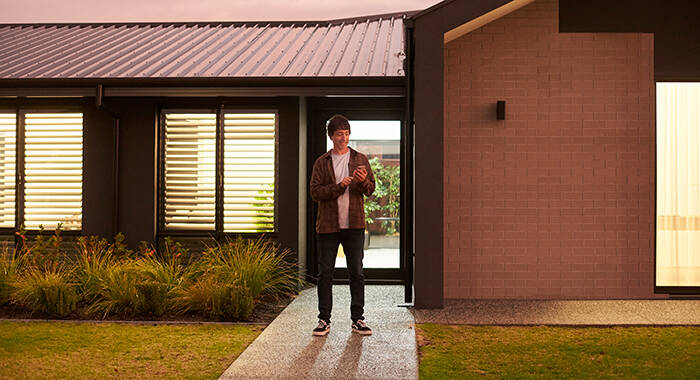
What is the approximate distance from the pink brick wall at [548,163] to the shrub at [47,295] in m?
4.32

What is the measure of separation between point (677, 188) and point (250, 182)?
551cm

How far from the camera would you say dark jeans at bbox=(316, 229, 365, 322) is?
19.1ft

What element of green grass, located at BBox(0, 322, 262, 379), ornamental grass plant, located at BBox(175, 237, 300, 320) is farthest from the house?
green grass, located at BBox(0, 322, 262, 379)

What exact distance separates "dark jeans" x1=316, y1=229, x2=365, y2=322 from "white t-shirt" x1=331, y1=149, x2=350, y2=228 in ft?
0.34

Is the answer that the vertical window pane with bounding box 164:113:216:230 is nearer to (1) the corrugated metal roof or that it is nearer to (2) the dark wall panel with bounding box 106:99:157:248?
(2) the dark wall panel with bounding box 106:99:157:248

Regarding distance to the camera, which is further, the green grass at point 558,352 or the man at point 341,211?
the man at point 341,211

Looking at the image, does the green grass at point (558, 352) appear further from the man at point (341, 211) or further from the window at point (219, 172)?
the window at point (219, 172)

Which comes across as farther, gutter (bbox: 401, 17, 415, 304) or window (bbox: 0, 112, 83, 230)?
window (bbox: 0, 112, 83, 230)

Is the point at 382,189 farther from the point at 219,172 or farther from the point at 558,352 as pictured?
the point at 558,352

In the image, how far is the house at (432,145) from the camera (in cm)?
773

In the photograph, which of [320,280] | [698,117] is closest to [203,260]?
[320,280]

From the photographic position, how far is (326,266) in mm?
5824

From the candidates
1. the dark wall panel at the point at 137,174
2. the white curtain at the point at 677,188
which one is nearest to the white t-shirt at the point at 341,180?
the dark wall panel at the point at 137,174

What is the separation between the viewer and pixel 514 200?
777 centimetres
